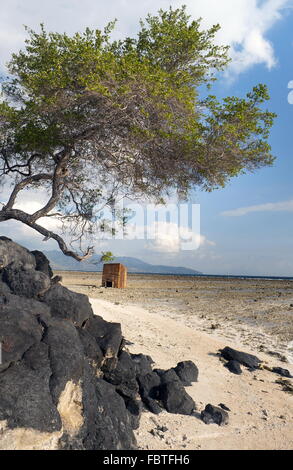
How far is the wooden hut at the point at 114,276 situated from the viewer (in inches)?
1526

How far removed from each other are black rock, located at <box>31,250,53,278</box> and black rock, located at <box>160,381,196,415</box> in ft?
14.0

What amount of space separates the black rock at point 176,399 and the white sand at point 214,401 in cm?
16

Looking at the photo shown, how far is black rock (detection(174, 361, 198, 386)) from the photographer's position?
9.63 metres

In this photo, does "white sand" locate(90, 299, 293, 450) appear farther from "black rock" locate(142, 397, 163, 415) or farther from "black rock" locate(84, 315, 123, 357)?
"black rock" locate(84, 315, 123, 357)

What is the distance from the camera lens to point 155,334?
552 inches

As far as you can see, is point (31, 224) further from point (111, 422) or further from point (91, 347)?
point (111, 422)

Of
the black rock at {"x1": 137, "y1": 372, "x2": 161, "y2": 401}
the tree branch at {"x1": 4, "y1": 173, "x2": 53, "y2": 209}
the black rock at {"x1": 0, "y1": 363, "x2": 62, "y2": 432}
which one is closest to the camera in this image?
the black rock at {"x1": 0, "y1": 363, "x2": 62, "y2": 432}

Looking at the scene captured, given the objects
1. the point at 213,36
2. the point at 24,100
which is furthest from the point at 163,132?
the point at 24,100

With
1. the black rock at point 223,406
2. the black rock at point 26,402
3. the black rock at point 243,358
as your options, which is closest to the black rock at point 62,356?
the black rock at point 26,402

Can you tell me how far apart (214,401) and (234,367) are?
7.54 ft

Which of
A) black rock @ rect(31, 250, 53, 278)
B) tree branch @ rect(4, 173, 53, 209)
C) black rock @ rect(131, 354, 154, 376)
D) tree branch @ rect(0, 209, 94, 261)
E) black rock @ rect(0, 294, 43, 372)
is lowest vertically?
black rock @ rect(131, 354, 154, 376)

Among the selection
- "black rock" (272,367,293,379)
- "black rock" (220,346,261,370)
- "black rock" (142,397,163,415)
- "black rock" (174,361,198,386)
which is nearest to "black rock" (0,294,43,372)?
"black rock" (142,397,163,415)

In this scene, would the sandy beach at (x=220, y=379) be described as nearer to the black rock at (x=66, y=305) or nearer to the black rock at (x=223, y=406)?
the black rock at (x=223, y=406)
